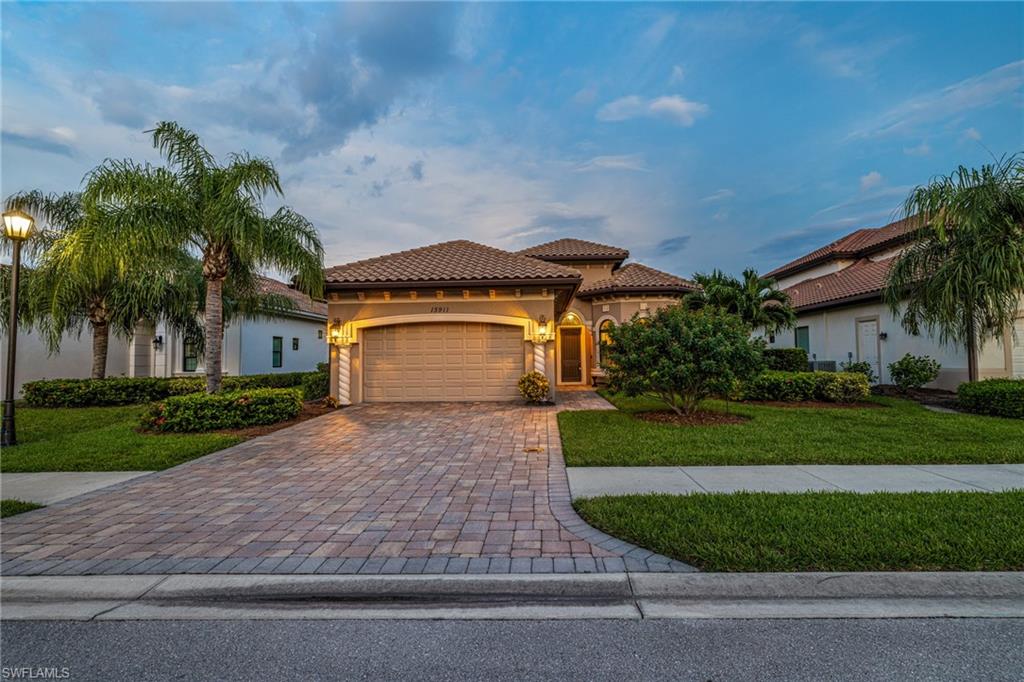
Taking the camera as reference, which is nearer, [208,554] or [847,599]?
[847,599]

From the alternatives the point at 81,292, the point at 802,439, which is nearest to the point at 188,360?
the point at 81,292

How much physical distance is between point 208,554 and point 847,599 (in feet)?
15.7

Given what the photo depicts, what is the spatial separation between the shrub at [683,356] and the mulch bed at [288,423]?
732 centimetres

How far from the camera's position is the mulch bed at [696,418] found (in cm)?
941

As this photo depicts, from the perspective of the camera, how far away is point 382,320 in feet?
44.8

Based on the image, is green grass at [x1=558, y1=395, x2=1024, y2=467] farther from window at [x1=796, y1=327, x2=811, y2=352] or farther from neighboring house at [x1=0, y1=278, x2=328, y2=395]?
neighboring house at [x1=0, y1=278, x2=328, y2=395]

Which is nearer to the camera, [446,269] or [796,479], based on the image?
[796,479]

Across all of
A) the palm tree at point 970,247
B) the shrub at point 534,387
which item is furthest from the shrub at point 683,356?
the palm tree at point 970,247

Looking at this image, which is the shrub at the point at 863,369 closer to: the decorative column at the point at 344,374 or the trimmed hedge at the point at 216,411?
the decorative column at the point at 344,374

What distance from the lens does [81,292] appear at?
13.5 meters

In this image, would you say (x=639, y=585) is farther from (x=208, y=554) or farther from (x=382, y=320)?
(x=382, y=320)

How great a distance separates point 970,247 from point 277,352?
2457 cm

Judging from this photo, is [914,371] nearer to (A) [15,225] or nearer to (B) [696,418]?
(B) [696,418]

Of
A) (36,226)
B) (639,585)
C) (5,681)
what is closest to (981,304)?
(639,585)
